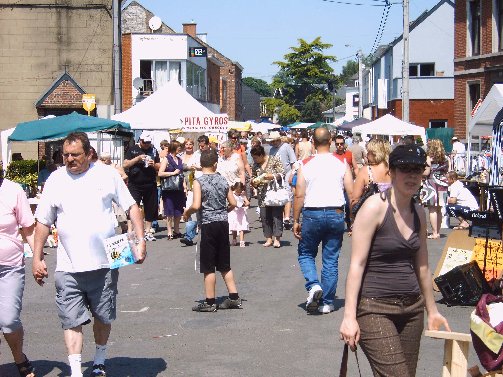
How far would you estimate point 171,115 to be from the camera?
2130cm

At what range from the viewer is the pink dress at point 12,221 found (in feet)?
22.5

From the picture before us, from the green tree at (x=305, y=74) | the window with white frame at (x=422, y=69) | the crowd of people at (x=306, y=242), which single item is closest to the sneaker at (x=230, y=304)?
the crowd of people at (x=306, y=242)

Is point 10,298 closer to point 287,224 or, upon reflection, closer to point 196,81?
point 287,224

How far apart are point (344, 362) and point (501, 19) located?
31319 mm

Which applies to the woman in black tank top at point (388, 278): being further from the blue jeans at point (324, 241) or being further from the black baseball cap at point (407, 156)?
the blue jeans at point (324, 241)

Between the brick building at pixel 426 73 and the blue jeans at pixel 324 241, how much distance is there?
142ft

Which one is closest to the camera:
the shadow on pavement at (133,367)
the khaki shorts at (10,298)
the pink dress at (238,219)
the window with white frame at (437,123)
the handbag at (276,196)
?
the khaki shorts at (10,298)

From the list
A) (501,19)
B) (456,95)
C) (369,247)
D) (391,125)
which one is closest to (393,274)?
(369,247)

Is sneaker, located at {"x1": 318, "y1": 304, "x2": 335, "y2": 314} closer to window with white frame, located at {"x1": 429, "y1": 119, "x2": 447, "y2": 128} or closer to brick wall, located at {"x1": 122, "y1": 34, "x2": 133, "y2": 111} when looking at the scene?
brick wall, located at {"x1": 122, "y1": 34, "x2": 133, "y2": 111}

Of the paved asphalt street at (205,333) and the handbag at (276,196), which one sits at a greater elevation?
the handbag at (276,196)

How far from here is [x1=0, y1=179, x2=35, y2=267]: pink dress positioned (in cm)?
685

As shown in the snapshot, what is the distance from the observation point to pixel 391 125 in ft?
92.9

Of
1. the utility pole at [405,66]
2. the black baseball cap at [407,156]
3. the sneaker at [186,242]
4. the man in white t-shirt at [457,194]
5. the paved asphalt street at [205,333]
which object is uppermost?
the utility pole at [405,66]

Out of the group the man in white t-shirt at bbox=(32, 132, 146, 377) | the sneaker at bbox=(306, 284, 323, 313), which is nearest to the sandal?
the man in white t-shirt at bbox=(32, 132, 146, 377)
